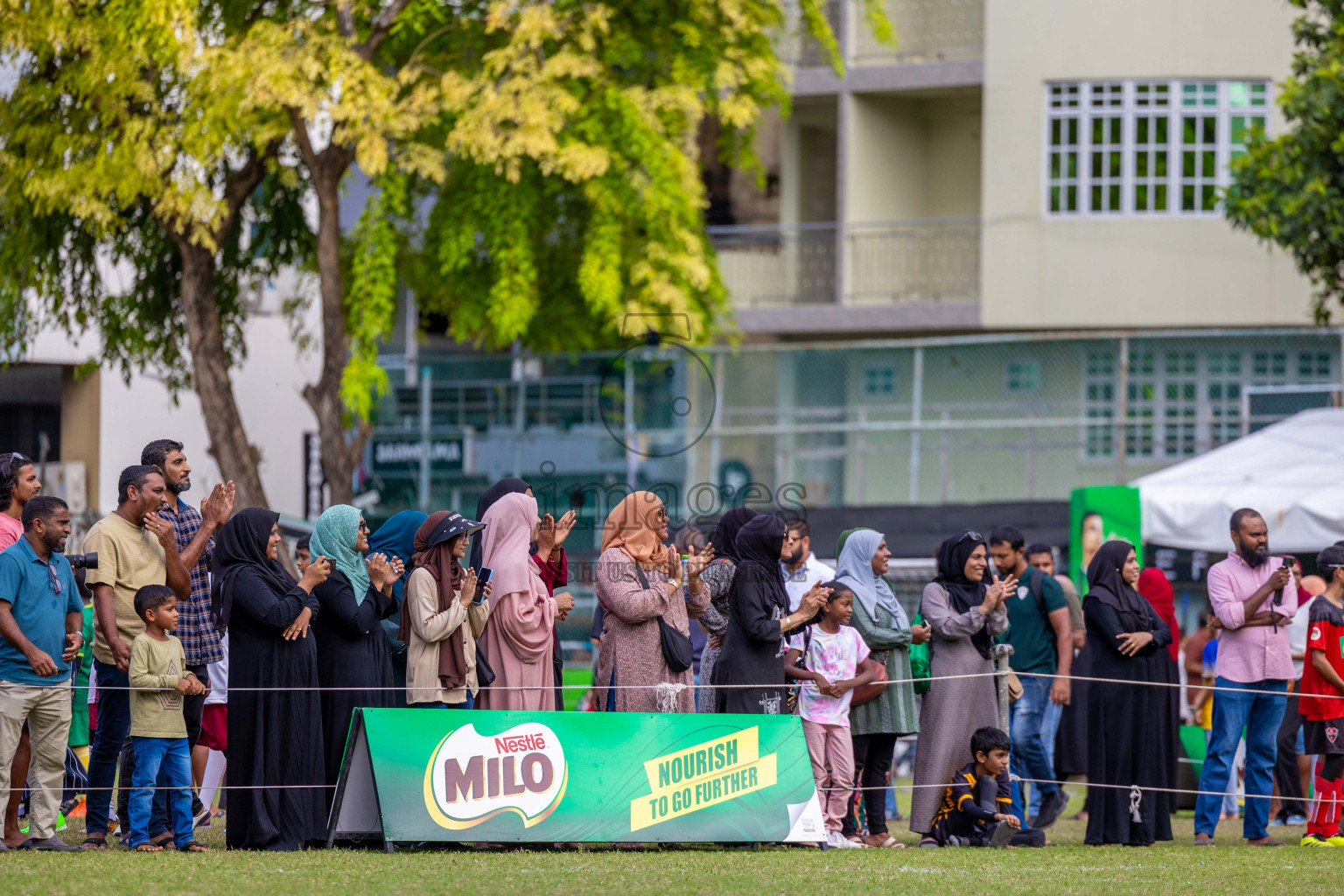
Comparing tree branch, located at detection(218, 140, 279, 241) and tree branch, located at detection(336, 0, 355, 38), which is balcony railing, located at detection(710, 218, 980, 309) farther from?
tree branch, located at detection(336, 0, 355, 38)

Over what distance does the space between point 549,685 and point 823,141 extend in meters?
18.8

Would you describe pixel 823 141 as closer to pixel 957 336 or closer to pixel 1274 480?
pixel 957 336

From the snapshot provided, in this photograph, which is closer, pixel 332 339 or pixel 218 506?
pixel 218 506

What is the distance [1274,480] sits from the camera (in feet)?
50.7

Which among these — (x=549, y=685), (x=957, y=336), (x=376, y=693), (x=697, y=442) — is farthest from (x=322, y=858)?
(x=957, y=336)

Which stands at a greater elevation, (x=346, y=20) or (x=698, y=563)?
(x=346, y=20)

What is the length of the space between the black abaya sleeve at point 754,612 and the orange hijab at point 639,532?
0.46 meters

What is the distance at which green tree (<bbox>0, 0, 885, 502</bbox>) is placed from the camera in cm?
1656

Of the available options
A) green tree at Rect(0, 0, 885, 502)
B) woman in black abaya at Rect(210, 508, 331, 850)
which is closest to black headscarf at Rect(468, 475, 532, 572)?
woman in black abaya at Rect(210, 508, 331, 850)

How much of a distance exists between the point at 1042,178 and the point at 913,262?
2.24 meters

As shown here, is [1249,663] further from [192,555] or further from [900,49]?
[900,49]

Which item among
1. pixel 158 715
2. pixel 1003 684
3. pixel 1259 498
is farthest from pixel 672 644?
pixel 1259 498

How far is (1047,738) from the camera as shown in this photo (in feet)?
36.5

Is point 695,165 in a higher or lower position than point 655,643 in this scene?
higher
